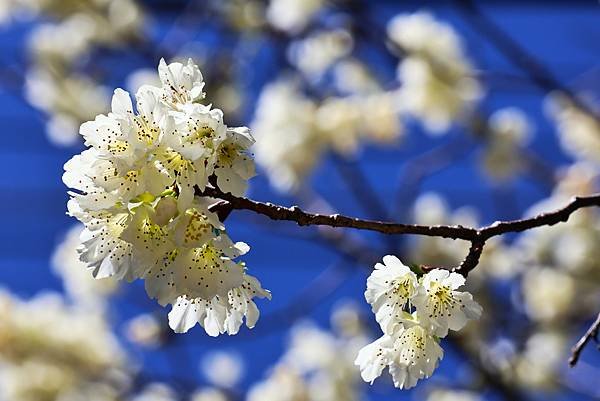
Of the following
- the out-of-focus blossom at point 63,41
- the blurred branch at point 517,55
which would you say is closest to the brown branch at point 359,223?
the blurred branch at point 517,55

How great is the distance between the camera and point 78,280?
13.0 feet

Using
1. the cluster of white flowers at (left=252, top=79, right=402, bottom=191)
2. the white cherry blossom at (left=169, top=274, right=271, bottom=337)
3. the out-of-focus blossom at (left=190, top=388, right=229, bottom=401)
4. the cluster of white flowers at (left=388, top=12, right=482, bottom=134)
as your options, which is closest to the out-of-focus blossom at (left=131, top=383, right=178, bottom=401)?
the out-of-focus blossom at (left=190, top=388, right=229, bottom=401)

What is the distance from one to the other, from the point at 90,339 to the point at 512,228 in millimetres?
2935

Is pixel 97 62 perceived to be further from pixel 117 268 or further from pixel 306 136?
pixel 117 268

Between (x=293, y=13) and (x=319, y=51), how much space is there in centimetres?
30

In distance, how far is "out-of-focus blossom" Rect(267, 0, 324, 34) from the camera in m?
3.62

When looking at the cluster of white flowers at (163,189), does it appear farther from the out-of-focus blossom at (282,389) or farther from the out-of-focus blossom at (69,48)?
the out-of-focus blossom at (69,48)

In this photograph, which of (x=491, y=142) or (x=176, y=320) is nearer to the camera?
(x=176, y=320)

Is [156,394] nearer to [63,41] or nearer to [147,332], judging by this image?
[147,332]

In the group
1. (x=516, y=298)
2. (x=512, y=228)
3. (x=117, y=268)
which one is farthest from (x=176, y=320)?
(x=516, y=298)

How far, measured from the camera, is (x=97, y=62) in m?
4.07

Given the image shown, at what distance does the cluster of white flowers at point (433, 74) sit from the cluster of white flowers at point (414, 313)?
2.41 metres

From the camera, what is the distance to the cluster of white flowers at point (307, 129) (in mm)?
3477

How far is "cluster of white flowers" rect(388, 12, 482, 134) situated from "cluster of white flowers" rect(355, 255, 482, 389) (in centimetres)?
241
